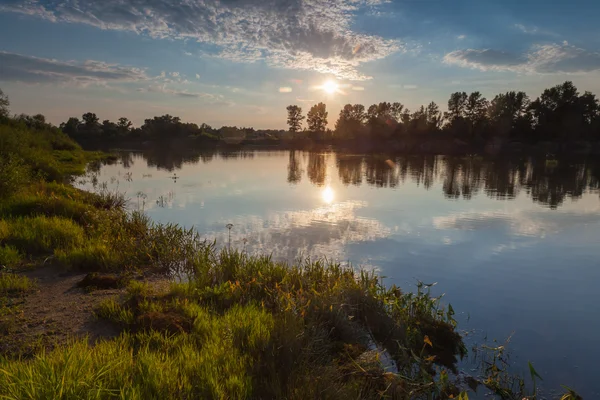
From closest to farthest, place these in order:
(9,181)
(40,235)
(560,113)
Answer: (40,235) → (9,181) → (560,113)

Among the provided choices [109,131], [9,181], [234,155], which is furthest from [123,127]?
[9,181]

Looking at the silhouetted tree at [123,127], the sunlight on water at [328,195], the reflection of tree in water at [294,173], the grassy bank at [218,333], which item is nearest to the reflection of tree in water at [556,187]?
the sunlight on water at [328,195]

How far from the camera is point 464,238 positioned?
17.2 m

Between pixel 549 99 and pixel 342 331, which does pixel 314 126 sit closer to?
pixel 549 99

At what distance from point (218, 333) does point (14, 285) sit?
18.4ft

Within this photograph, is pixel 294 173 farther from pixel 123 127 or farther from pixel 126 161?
pixel 123 127

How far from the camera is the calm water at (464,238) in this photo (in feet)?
29.1

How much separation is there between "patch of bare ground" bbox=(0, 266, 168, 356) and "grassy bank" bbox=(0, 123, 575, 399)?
0.36ft

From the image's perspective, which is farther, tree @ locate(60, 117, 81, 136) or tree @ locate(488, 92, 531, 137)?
tree @ locate(60, 117, 81, 136)

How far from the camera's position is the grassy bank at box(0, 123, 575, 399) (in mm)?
4637

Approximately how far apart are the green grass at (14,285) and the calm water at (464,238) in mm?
7030

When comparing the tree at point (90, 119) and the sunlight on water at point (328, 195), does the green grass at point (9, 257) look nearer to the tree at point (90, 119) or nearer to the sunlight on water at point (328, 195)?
the sunlight on water at point (328, 195)

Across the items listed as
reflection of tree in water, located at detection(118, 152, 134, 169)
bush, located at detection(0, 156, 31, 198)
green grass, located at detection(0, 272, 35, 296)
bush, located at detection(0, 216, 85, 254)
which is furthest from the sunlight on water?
reflection of tree in water, located at detection(118, 152, 134, 169)

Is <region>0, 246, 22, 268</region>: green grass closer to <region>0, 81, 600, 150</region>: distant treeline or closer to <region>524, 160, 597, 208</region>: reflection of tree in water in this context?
<region>524, 160, 597, 208</region>: reflection of tree in water
